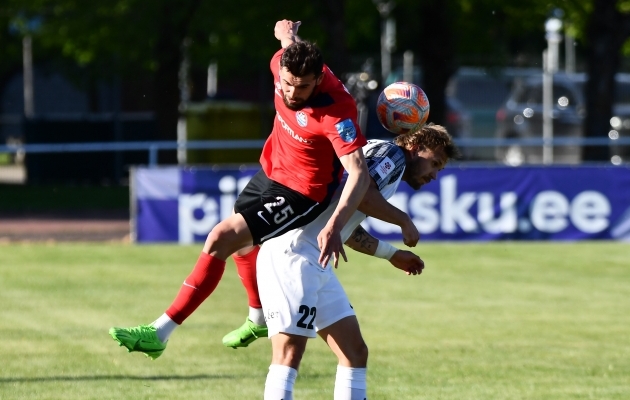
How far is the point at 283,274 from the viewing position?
5742mm

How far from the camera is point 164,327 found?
646cm

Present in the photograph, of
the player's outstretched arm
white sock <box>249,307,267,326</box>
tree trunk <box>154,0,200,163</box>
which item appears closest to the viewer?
the player's outstretched arm

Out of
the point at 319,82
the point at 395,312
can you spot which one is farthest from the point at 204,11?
the point at 319,82

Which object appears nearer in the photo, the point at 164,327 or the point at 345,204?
the point at 345,204

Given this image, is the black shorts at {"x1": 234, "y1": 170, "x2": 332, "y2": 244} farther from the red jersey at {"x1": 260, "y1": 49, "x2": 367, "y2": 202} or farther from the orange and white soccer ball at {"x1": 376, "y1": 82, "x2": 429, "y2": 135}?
the orange and white soccer ball at {"x1": 376, "y1": 82, "x2": 429, "y2": 135}

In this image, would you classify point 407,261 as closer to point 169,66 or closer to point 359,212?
point 359,212

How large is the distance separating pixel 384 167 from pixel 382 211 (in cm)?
24

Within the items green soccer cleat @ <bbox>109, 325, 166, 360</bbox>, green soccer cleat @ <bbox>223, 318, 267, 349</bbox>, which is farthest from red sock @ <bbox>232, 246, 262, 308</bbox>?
green soccer cleat @ <bbox>109, 325, 166, 360</bbox>

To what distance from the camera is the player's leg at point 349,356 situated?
587cm

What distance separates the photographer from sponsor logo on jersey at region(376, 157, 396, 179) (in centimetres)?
582

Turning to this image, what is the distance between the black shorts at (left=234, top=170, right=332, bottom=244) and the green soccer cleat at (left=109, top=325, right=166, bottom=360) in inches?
32.0

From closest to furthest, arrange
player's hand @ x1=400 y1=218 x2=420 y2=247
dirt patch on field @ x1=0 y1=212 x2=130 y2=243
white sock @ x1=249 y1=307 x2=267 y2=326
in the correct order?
player's hand @ x1=400 y1=218 x2=420 y2=247 → white sock @ x1=249 y1=307 x2=267 y2=326 → dirt patch on field @ x1=0 y1=212 x2=130 y2=243

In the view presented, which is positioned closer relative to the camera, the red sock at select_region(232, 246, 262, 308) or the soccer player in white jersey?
the soccer player in white jersey

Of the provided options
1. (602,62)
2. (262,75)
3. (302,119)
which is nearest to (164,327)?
(302,119)
